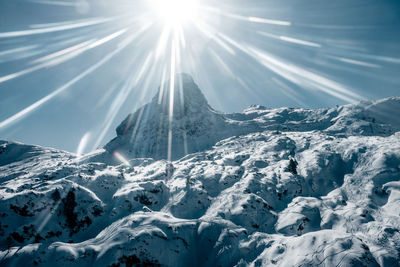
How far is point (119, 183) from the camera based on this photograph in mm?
49812

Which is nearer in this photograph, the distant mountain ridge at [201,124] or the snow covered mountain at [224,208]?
the snow covered mountain at [224,208]

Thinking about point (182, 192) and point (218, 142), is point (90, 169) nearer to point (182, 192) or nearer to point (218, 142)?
point (182, 192)

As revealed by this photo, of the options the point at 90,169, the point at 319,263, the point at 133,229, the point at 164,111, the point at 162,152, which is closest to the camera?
the point at 319,263

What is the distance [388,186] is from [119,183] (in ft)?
185

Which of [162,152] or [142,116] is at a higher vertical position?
[142,116]

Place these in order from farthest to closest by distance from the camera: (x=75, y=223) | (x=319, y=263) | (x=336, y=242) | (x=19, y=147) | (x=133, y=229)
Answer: (x=19, y=147)
(x=75, y=223)
(x=133, y=229)
(x=336, y=242)
(x=319, y=263)

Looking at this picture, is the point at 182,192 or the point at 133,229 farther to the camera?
the point at 182,192

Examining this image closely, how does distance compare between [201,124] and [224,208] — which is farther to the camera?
[201,124]

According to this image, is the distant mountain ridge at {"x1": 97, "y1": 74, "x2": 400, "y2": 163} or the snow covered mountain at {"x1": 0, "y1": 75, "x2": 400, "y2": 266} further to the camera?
the distant mountain ridge at {"x1": 97, "y1": 74, "x2": 400, "y2": 163}

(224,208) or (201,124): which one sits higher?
(201,124)

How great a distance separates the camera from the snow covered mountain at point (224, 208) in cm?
2720

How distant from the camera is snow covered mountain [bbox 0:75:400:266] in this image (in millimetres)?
27203

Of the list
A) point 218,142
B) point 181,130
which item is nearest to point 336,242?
point 218,142

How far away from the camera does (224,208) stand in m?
40.1
